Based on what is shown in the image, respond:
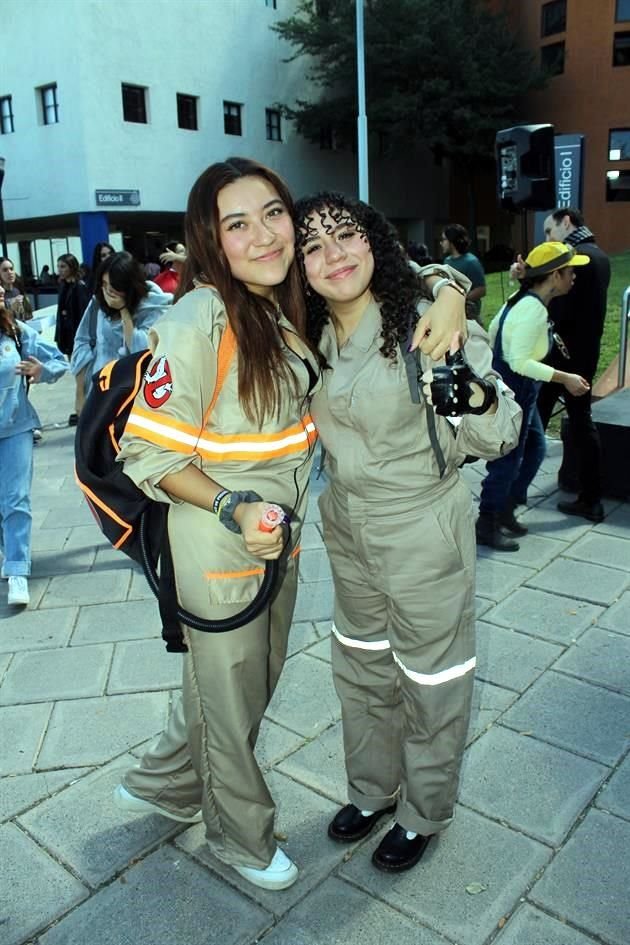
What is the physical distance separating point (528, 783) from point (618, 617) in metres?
1.46

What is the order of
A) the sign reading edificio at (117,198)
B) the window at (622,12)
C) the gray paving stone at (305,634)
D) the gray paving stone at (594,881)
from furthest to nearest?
the window at (622,12)
the sign reading edificio at (117,198)
the gray paving stone at (305,634)
the gray paving stone at (594,881)

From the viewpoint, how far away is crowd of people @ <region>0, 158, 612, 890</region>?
186cm

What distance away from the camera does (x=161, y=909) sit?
7.17 ft

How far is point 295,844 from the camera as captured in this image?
2432mm

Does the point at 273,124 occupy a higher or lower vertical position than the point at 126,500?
higher

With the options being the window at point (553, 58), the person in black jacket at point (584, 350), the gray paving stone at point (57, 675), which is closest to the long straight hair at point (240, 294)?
the gray paving stone at point (57, 675)

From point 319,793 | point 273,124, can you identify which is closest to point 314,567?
point 319,793

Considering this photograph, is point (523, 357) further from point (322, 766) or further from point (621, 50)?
point (621, 50)

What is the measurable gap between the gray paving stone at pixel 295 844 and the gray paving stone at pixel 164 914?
4cm

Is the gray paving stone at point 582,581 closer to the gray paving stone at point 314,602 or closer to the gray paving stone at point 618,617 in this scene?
the gray paving stone at point 618,617

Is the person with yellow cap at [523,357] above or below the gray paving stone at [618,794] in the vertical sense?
above

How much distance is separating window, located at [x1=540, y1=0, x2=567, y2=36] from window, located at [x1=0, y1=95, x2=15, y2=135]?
20674mm

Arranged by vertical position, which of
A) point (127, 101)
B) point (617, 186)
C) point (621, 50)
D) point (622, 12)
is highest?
point (622, 12)

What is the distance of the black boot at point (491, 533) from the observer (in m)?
4.78
